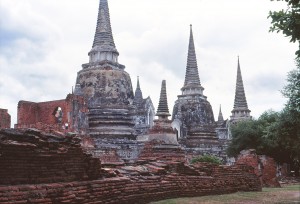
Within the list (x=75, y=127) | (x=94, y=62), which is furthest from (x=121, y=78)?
(x=75, y=127)

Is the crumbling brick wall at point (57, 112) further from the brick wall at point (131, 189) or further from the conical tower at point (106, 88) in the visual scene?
the brick wall at point (131, 189)

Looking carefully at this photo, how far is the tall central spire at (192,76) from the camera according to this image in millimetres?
38812

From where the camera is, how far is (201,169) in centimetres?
1279

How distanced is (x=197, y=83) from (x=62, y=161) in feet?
107

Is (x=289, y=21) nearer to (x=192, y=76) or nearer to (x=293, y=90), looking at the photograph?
(x=293, y=90)

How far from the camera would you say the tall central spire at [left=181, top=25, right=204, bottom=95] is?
38812 mm

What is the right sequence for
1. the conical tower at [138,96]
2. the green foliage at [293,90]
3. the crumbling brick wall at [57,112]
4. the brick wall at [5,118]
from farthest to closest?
the conical tower at [138,96], the crumbling brick wall at [57,112], the brick wall at [5,118], the green foliage at [293,90]

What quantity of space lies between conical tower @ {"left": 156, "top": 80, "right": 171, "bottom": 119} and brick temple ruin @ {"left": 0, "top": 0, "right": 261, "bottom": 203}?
65 mm

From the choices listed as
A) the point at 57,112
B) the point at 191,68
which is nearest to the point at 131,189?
the point at 57,112

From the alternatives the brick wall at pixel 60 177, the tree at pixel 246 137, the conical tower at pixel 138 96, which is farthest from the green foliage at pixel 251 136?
the brick wall at pixel 60 177

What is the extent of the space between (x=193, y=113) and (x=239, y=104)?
9.85m

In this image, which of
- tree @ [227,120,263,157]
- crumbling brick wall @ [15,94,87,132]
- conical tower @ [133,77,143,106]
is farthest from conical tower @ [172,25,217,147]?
crumbling brick wall @ [15,94,87,132]

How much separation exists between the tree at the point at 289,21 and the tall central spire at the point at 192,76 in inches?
1194

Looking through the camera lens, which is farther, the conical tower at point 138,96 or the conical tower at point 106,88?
the conical tower at point 138,96
